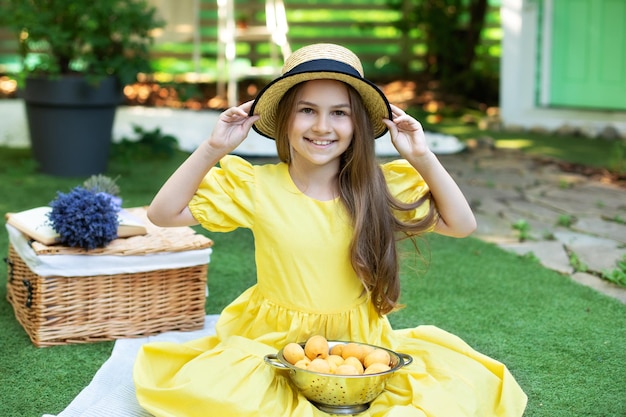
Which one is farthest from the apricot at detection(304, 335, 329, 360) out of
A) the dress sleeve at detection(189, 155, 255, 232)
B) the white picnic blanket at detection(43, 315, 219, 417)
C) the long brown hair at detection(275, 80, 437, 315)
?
the white picnic blanket at detection(43, 315, 219, 417)

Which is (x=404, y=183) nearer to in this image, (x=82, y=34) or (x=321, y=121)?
(x=321, y=121)

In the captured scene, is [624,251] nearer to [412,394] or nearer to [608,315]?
[608,315]

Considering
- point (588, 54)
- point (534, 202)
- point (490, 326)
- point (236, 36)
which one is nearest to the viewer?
point (490, 326)

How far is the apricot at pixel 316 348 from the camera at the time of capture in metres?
A: 2.10

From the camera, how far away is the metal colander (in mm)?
1975

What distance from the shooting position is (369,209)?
223 centimetres

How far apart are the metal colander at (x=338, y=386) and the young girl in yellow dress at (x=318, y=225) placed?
5cm

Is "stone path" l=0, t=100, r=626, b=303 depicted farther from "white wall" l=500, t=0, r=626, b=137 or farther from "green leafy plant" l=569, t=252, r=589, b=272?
"white wall" l=500, t=0, r=626, b=137

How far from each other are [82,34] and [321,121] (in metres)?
3.43

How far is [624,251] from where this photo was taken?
12.4 feet

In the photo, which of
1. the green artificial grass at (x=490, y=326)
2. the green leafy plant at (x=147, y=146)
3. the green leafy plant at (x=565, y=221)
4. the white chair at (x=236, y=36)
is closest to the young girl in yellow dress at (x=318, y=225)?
the green artificial grass at (x=490, y=326)

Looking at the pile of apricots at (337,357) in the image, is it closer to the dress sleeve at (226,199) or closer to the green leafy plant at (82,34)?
the dress sleeve at (226,199)

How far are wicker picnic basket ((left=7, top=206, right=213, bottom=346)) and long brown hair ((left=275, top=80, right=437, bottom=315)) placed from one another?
752 millimetres

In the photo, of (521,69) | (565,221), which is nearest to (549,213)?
(565,221)
